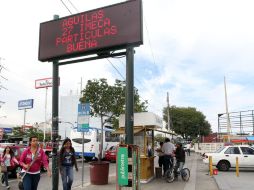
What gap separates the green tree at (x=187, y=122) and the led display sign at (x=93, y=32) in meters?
65.3

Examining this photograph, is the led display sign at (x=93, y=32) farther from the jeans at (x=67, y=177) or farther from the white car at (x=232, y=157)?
the white car at (x=232, y=157)

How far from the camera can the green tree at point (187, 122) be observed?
74.8 metres

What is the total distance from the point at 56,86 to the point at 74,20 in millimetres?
1974

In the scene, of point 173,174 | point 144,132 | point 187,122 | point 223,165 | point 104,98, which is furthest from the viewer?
point 187,122

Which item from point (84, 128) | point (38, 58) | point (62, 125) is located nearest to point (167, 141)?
point (84, 128)

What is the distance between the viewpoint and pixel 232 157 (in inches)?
794

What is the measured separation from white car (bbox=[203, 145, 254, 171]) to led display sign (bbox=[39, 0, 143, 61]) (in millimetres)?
13543

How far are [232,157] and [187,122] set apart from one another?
55.2m

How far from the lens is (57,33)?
31.0ft

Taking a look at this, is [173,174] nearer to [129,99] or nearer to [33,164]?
[129,99]

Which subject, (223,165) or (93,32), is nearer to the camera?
(93,32)

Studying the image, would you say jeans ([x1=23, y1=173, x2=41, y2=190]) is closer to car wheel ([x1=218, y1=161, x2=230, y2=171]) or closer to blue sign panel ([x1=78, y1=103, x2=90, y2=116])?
blue sign panel ([x1=78, y1=103, x2=90, y2=116])

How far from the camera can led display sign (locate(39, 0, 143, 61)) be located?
27.4 ft

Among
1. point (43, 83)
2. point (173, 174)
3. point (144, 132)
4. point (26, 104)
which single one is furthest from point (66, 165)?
point (26, 104)
